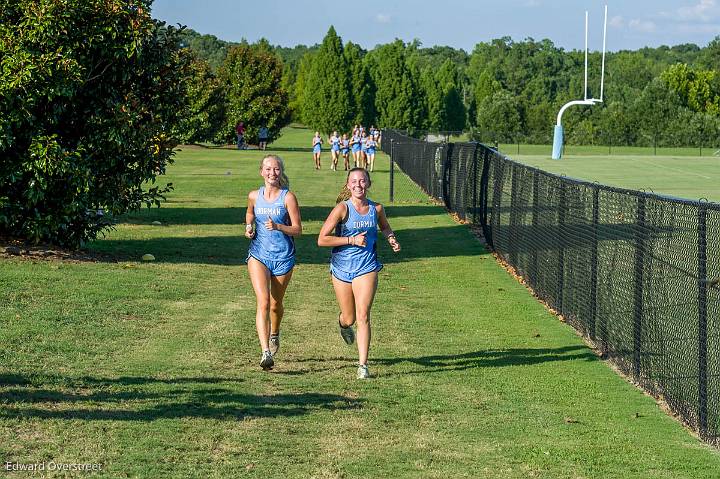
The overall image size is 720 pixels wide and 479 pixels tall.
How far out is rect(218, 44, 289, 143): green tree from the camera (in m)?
70.7

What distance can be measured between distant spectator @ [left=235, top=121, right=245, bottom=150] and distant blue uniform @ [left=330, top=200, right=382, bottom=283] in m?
60.7

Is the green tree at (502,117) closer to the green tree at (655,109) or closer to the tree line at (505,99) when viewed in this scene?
the tree line at (505,99)

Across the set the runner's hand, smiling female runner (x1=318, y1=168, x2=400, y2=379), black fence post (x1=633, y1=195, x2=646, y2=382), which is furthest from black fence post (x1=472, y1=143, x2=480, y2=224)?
the runner's hand

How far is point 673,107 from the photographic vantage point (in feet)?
305

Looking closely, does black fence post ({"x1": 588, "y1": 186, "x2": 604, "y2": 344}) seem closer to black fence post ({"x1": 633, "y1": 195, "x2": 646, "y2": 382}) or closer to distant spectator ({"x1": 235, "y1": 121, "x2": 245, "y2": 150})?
black fence post ({"x1": 633, "y1": 195, "x2": 646, "y2": 382})

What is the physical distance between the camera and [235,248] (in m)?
19.8

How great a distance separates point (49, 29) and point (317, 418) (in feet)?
31.3

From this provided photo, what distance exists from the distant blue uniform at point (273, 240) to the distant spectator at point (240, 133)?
60.5m

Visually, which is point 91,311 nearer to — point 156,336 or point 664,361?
point 156,336

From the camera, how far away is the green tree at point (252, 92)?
70.7 meters

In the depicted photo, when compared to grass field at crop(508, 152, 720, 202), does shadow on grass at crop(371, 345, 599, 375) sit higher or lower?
higher

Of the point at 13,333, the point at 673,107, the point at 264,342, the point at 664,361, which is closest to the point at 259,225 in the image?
the point at 264,342

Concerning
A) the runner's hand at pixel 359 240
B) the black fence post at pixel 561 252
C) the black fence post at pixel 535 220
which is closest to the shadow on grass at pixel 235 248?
the black fence post at pixel 535 220

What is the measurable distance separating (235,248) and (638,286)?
Answer: 35.0 ft
